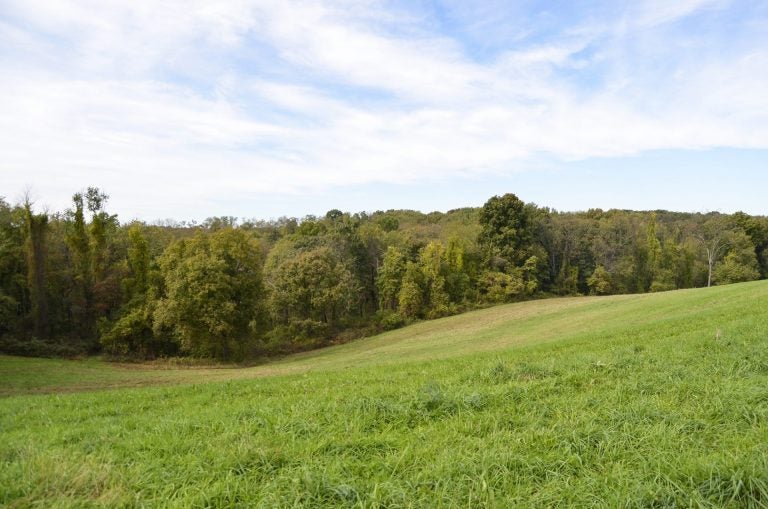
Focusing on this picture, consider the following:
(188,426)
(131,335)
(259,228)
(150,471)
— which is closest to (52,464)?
(150,471)

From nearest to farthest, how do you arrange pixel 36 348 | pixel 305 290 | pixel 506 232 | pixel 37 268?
pixel 36 348, pixel 37 268, pixel 305 290, pixel 506 232

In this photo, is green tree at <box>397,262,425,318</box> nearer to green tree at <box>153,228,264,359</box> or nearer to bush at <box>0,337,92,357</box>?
green tree at <box>153,228,264,359</box>

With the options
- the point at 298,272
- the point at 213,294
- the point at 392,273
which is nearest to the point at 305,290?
the point at 298,272

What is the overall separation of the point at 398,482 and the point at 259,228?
277 feet

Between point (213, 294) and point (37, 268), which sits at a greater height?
point (37, 268)

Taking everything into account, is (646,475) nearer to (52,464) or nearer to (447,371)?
(52,464)

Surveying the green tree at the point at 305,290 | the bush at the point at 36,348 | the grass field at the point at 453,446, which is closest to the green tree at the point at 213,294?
the green tree at the point at 305,290

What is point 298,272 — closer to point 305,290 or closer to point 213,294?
point 305,290

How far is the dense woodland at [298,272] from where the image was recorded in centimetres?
3603

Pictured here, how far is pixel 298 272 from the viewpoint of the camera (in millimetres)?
45188

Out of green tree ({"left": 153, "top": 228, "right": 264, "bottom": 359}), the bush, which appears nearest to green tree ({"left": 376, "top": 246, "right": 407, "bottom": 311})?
green tree ({"left": 153, "top": 228, "right": 264, "bottom": 359})

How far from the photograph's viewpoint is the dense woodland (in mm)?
36031

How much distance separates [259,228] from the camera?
84.2 meters

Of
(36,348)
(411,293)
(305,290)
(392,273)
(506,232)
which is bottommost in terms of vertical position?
(36,348)
